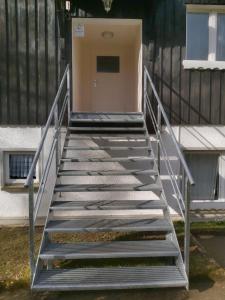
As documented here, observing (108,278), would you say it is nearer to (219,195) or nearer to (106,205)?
(106,205)

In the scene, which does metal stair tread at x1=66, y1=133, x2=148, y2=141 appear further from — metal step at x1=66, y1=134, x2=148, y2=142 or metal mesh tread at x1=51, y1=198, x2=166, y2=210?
metal mesh tread at x1=51, y1=198, x2=166, y2=210

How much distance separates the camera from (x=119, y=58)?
316 inches

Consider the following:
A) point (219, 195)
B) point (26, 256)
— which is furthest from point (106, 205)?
point (219, 195)

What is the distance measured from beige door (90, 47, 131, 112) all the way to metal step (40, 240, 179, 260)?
14.9 ft

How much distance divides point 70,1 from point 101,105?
268 cm

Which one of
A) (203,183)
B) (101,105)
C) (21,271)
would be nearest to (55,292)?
(21,271)

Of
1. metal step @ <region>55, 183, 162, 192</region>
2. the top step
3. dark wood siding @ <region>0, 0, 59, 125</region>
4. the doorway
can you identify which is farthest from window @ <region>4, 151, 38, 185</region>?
metal step @ <region>55, 183, 162, 192</region>

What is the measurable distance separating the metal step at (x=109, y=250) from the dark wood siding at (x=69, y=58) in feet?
9.35

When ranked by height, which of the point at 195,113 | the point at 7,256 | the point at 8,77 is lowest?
the point at 7,256

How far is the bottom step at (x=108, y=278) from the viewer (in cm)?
354

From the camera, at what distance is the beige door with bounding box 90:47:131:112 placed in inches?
315

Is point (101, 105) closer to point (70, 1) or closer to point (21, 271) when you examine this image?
point (70, 1)

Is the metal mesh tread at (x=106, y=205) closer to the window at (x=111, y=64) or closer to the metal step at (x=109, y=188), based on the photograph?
the metal step at (x=109, y=188)

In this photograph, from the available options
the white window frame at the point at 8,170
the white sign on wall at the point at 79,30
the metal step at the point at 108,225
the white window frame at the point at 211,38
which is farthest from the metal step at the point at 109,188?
the white sign on wall at the point at 79,30
